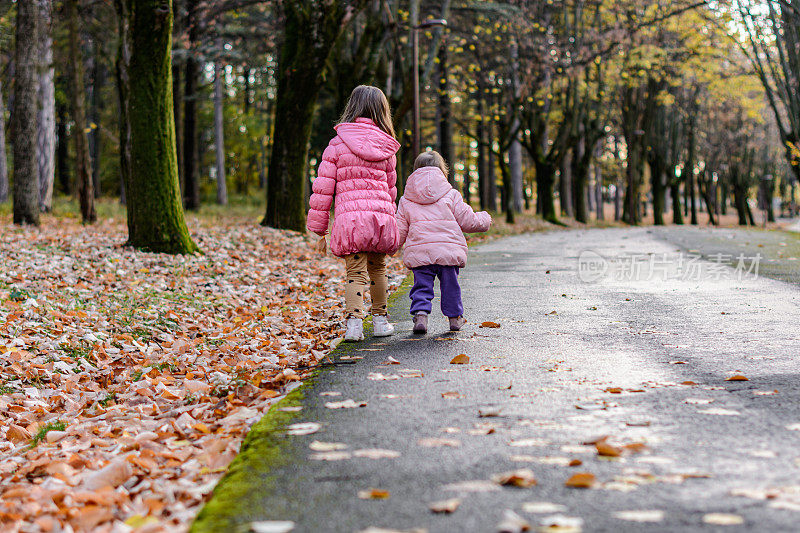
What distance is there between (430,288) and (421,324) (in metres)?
0.33

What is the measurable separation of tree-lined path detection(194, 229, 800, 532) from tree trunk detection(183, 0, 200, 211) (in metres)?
16.6

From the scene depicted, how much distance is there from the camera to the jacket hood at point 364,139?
5.78 meters

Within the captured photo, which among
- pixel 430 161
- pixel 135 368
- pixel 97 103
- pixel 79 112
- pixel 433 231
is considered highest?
pixel 97 103

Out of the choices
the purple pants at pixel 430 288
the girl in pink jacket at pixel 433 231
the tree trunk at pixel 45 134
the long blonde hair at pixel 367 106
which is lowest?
the purple pants at pixel 430 288

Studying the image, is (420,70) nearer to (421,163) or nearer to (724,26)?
(724,26)

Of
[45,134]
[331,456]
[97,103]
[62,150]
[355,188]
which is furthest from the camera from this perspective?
[97,103]

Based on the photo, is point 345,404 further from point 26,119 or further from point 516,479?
point 26,119

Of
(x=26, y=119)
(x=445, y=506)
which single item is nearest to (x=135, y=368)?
(x=445, y=506)

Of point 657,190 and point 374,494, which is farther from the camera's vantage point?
point 657,190

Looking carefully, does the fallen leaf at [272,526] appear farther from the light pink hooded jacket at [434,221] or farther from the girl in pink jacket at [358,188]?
the light pink hooded jacket at [434,221]

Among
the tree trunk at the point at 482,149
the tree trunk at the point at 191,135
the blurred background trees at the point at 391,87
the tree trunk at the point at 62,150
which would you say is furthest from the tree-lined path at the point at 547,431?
the tree trunk at the point at 62,150

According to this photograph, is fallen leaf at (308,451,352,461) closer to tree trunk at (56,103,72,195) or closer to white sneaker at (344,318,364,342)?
white sneaker at (344,318,364,342)

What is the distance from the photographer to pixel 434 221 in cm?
622

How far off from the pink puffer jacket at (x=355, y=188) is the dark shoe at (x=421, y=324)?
0.77 m
